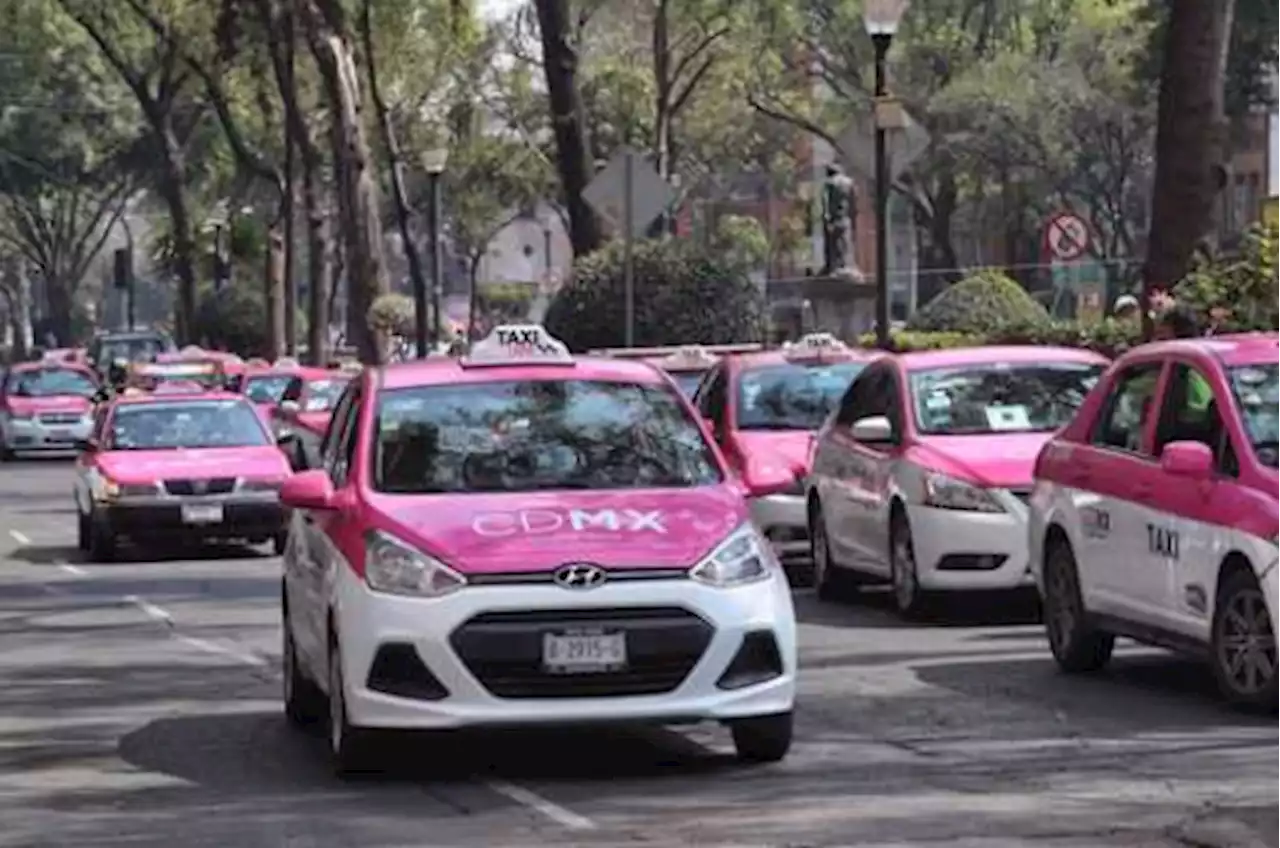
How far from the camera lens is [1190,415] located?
572 inches

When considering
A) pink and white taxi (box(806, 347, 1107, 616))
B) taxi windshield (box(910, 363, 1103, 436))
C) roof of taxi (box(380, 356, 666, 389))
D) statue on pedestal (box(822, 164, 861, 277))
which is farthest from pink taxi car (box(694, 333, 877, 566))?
statue on pedestal (box(822, 164, 861, 277))

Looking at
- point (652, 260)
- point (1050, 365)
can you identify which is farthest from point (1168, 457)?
point (652, 260)

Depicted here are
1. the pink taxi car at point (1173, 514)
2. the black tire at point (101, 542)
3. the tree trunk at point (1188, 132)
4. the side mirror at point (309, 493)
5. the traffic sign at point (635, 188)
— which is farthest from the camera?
the traffic sign at point (635, 188)

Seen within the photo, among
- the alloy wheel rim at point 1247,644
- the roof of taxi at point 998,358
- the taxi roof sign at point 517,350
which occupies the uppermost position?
the taxi roof sign at point 517,350

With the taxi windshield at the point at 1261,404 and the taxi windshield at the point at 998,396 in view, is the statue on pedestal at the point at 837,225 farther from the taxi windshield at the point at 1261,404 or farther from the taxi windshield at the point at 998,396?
the taxi windshield at the point at 1261,404

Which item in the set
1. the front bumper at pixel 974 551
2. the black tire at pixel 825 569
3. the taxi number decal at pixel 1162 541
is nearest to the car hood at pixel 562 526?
the taxi number decal at pixel 1162 541

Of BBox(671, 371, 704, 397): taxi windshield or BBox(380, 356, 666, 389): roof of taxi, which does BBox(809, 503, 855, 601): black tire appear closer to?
BBox(671, 371, 704, 397): taxi windshield

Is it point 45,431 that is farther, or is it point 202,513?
point 45,431

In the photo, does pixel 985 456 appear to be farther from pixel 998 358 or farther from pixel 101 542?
pixel 101 542

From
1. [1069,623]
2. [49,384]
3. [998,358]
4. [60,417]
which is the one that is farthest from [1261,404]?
[49,384]

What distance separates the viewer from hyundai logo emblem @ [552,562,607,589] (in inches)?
459

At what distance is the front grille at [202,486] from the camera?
86.7 feet

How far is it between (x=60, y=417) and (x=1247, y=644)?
40.2 meters

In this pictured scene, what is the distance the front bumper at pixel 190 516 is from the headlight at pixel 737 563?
14.6m
